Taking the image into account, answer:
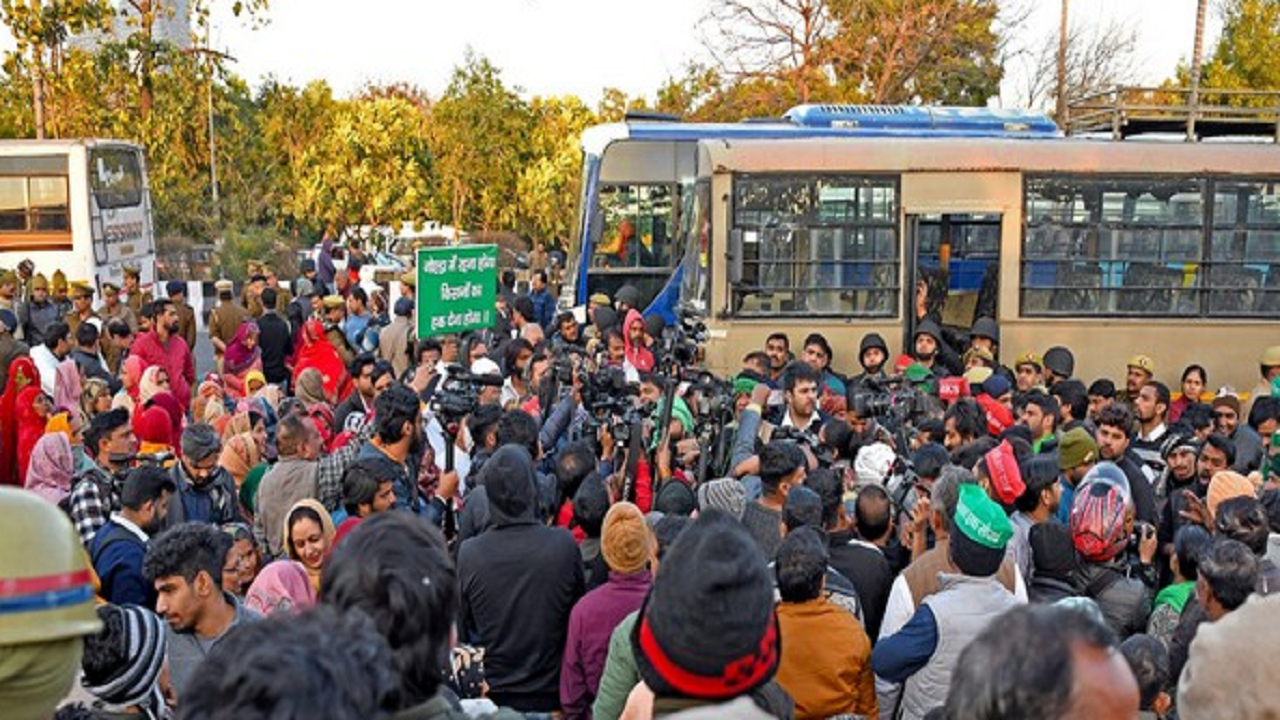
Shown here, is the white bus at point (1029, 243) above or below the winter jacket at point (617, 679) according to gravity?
above

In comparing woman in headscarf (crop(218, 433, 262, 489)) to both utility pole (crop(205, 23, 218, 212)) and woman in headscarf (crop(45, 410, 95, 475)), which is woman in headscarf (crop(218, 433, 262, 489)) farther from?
utility pole (crop(205, 23, 218, 212))

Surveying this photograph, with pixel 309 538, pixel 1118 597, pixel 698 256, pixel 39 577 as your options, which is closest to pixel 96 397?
pixel 309 538

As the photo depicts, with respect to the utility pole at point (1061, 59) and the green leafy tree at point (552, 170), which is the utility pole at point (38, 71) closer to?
the green leafy tree at point (552, 170)

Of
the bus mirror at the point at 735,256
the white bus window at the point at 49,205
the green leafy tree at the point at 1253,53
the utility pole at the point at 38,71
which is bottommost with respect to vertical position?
the bus mirror at the point at 735,256

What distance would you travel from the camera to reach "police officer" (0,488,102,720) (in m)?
2.18

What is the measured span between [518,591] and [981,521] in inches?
69.8

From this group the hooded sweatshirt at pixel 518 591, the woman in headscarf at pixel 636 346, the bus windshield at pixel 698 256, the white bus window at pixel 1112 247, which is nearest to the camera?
the hooded sweatshirt at pixel 518 591

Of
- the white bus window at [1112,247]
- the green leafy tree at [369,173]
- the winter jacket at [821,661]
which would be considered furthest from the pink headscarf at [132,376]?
the green leafy tree at [369,173]

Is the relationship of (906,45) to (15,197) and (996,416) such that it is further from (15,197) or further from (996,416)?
(996,416)

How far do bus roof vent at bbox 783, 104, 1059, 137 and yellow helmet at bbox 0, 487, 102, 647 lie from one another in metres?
15.0

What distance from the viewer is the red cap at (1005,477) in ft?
19.0

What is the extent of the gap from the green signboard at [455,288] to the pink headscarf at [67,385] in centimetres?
271

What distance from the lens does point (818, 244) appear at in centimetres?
1292

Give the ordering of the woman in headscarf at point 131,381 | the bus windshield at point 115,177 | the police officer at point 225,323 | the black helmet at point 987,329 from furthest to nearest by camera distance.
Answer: the bus windshield at point 115,177 < the police officer at point 225,323 < the black helmet at point 987,329 < the woman in headscarf at point 131,381
